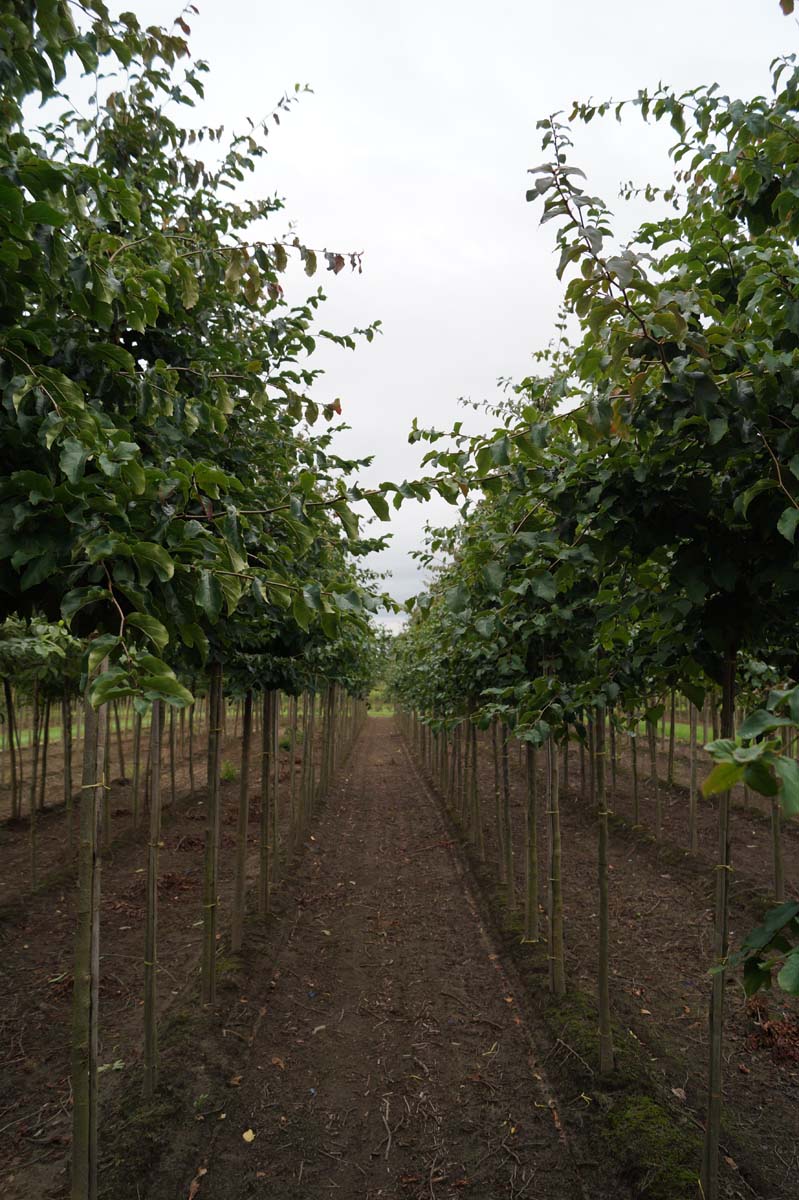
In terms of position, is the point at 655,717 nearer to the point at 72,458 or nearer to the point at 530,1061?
the point at 72,458

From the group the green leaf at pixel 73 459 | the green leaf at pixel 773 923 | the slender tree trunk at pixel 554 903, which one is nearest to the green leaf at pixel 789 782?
the green leaf at pixel 773 923

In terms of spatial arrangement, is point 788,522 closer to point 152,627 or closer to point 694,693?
point 694,693

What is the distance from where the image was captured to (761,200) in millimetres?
3109

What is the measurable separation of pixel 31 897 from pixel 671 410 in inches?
356

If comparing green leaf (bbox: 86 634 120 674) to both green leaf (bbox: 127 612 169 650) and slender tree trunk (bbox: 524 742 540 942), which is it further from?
slender tree trunk (bbox: 524 742 540 942)

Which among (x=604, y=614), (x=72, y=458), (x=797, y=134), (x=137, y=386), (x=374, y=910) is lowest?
(x=374, y=910)

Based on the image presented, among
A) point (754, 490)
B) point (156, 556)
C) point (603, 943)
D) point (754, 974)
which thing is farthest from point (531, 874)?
point (156, 556)

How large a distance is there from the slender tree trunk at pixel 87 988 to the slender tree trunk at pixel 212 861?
2338mm

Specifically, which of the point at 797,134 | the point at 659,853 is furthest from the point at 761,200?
the point at 659,853

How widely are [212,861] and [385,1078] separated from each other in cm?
196

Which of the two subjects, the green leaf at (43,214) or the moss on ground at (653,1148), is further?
the moss on ground at (653,1148)

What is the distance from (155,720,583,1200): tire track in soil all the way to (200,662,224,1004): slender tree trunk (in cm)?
52

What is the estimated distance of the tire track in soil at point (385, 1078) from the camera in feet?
12.7

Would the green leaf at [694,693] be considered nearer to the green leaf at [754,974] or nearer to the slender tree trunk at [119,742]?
the green leaf at [754,974]
